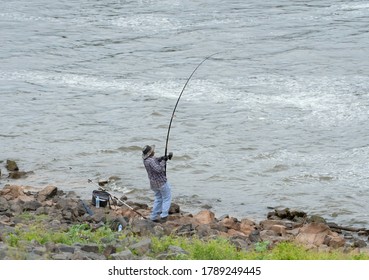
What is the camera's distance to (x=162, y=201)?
1371 centimetres

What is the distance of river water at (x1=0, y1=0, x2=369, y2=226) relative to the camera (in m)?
16.9

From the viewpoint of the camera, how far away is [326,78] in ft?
79.2

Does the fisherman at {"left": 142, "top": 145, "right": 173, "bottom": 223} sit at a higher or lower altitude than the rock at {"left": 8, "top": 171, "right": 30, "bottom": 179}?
higher

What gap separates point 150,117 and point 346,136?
14.8ft

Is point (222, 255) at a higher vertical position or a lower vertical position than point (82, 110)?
higher

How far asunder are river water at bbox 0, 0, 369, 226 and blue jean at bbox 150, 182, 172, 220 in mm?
1784

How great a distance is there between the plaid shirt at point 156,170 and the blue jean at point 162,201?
12cm

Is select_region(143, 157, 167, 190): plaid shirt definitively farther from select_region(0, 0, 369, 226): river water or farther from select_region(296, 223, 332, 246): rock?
select_region(0, 0, 369, 226): river water

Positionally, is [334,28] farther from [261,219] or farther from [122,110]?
[261,219]

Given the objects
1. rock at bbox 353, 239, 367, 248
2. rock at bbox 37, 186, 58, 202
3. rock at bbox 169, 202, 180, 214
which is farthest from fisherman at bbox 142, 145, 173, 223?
rock at bbox 353, 239, 367, 248

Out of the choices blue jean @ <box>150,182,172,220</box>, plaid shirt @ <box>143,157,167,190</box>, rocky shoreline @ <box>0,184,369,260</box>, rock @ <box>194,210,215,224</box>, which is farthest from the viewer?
rock @ <box>194,210,215,224</box>

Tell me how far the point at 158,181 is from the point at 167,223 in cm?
61

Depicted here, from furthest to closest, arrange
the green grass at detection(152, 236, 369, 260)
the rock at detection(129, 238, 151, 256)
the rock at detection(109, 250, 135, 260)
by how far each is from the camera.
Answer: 1. the rock at detection(129, 238, 151, 256)
2. the green grass at detection(152, 236, 369, 260)
3. the rock at detection(109, 250, 135, 260)

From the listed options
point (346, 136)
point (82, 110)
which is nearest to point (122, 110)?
point (82, 110)
